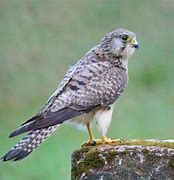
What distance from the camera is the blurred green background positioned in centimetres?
1529

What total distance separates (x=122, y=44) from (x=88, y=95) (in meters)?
1.07

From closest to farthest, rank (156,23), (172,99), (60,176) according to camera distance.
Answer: (60,176) < (172,99) < (156,23)

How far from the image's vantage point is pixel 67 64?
808 inches

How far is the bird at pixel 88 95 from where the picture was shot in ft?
30.6

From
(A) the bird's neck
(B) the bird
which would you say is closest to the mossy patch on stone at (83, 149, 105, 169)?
(B) the bird

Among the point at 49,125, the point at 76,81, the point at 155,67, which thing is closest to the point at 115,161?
the point at 49,125

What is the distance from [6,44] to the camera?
74.9 feet

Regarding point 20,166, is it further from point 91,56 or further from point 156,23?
point 156,23

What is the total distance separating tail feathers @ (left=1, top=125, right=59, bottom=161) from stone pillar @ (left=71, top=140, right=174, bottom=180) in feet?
3.79

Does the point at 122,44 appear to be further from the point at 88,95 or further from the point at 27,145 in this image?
the point at 27,145

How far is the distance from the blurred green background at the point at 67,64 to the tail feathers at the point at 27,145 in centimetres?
402

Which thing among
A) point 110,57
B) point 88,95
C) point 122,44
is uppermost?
point 122,44

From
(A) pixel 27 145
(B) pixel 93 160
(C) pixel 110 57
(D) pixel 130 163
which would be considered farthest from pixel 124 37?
(D) pixel 130 163

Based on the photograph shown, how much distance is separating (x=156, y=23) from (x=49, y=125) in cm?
1528
